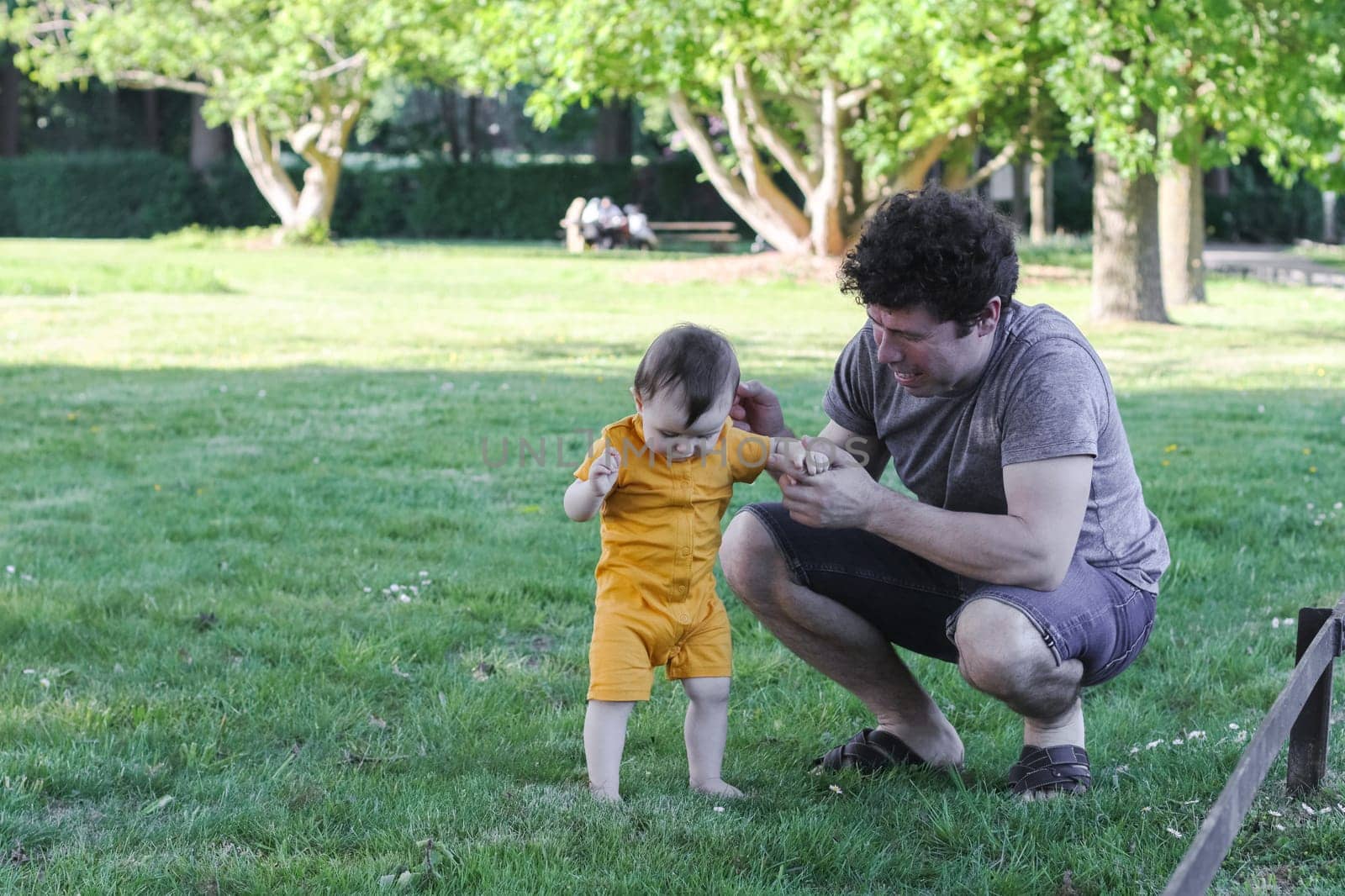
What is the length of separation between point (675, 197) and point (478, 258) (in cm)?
1231

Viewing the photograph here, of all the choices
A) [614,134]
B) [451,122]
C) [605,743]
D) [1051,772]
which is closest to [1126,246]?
[1051,772]

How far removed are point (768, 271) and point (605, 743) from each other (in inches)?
685

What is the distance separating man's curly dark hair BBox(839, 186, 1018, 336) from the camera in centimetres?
295

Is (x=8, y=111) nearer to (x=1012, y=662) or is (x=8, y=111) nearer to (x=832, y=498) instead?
(x=832, y=498)

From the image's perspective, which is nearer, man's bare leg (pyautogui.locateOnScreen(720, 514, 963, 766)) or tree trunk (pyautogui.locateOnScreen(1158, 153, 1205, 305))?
man's bare leg (pyautogui.locateOnScreen(720, 514, 963, 766))

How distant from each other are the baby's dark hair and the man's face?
0.34 metres

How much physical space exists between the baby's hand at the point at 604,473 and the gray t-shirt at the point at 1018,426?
0.70m

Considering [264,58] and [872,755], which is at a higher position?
[264,58]

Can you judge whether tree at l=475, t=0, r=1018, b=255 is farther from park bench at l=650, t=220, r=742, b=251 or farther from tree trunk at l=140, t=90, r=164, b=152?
tree trunk at l=140, t=90, r=164, b=152

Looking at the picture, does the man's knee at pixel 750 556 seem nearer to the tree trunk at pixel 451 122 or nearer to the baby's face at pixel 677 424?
→ the baby's face at pixel 677 424

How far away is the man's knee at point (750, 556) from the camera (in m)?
3.53

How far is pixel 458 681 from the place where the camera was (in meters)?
4.09

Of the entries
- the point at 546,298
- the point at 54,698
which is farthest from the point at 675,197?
the point at 54,698

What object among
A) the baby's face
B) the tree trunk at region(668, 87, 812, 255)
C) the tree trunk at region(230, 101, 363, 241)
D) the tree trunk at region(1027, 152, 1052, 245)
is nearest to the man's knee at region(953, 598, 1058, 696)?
the baby's face
